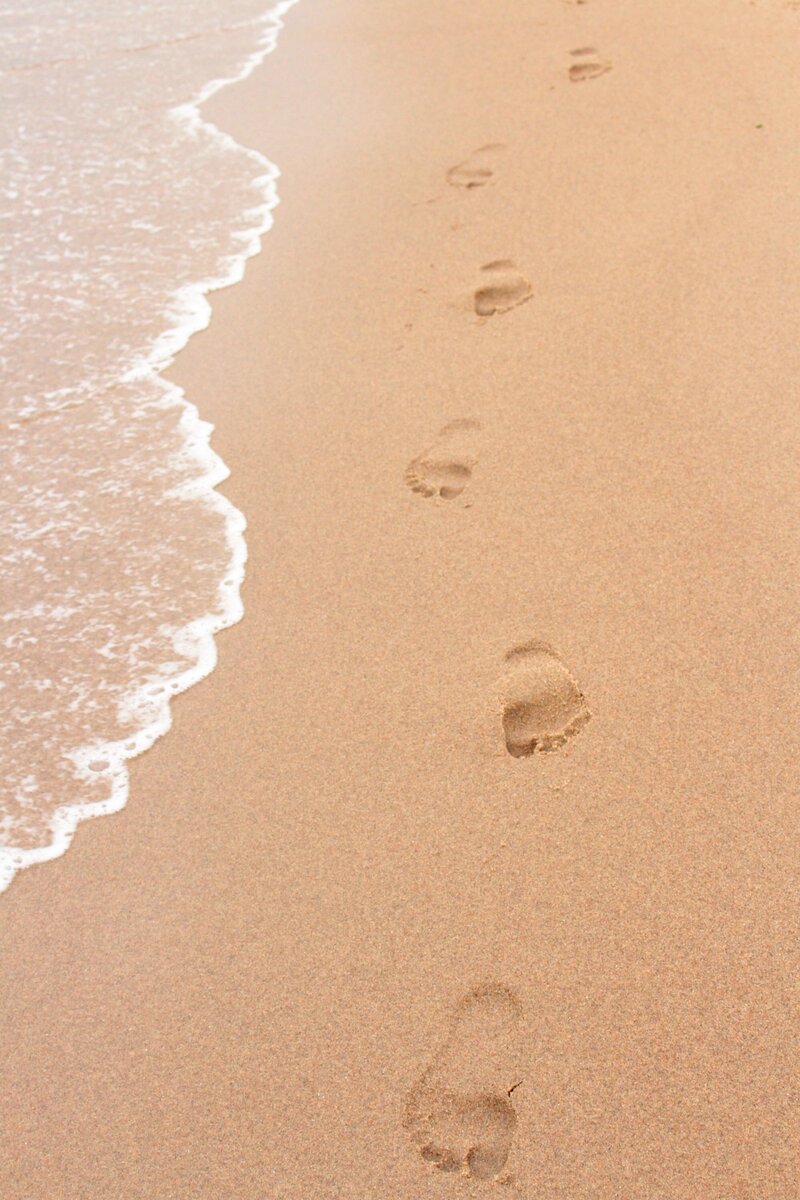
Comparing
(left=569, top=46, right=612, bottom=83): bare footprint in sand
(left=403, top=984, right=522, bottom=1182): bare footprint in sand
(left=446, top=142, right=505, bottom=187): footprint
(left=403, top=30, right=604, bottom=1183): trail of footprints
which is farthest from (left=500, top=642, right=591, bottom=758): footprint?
(left=569, top=46, right=612, bottom=83): bare footprint in sand

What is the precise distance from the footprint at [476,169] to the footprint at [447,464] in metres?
1.57

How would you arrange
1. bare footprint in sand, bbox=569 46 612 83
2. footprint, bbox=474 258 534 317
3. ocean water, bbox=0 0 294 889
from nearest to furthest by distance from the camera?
ocean water, bbox=0 0 294 889
footprint, bbox=474 258 534 317
bare footprint in sand, bbox=569 46 612 83

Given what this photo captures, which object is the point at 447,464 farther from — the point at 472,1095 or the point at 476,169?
the point at 476,169

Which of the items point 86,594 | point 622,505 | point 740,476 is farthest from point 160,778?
point 740,476

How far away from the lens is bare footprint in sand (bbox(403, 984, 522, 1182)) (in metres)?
1.73

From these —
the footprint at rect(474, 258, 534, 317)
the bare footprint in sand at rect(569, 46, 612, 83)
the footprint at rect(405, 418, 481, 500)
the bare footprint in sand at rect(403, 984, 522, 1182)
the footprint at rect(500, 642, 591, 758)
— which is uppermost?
the bare footprint in sand at rect(569, 46, 612, 83)

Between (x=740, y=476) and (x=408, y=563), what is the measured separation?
839mm

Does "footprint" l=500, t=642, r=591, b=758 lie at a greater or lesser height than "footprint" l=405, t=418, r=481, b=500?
lesser

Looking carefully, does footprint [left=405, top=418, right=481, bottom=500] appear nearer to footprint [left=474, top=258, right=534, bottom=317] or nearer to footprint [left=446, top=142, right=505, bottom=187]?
footprint [left=474, top=258, right=534, bottom=317]

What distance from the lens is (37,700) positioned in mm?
2662

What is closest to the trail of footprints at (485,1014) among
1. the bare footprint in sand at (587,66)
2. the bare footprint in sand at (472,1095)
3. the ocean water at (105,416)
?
the bare footprint in sand at (472,1095)

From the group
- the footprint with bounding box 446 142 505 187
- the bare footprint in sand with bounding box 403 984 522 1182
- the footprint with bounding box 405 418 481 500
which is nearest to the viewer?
the bare footprint in sand with bounding box 403 984 522 1182

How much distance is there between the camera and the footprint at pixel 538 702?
7.49ft

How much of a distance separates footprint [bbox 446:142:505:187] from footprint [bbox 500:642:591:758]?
246 centimetres
